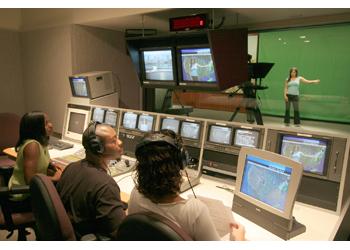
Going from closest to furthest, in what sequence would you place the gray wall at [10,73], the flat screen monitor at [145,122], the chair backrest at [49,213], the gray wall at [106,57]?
the chair backrest at [49,213] → the flat screen monitor at [145,122] → the gray wall at [106,57] → the gray wall at [10,73]

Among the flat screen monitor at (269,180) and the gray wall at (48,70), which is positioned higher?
the gray wall at (48,70)

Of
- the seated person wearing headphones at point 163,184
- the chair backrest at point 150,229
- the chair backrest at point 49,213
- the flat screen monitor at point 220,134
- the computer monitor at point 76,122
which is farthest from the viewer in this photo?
the computer monitor at point 76,122

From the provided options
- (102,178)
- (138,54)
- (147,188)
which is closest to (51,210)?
(102,178)

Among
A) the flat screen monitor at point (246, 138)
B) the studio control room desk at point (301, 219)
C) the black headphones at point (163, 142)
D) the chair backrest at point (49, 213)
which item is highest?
the black headphones at point (163, 142)

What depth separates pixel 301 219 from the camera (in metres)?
1.67

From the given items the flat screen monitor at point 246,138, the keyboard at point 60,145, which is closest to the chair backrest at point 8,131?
the keyboard at point 60,145

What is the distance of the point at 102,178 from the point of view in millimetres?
1521

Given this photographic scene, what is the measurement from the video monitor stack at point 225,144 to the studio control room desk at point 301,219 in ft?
0.40

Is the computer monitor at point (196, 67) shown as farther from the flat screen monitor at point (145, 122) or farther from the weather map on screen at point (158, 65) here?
the flat screen monitor at point (145, 122)

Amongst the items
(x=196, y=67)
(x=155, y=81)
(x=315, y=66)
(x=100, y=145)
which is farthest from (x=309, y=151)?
(x=315, y=66)

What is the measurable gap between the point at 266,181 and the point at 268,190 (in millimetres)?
44

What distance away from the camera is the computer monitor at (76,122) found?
332 cm

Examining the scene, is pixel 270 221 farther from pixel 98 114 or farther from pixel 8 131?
pixel 8 131
